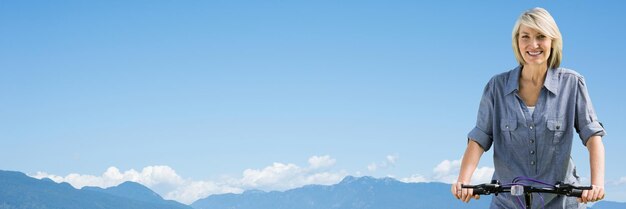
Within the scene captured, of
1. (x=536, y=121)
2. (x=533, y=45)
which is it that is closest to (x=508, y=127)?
(x=536, y=121)

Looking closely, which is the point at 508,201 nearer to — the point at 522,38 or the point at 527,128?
the point at 527,128

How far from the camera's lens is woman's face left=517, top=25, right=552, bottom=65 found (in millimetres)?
3939

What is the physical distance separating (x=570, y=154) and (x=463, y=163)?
558 mm

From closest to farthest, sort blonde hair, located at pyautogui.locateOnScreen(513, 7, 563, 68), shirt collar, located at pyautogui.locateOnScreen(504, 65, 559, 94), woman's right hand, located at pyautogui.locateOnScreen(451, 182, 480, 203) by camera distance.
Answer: woman's right hand, located at pyautogui.locateOnScreen(451, 182, 480, 203)
blonde hair, located at pyautogui.locateOnScreen(513, 7, 563, 68)
shirt collar, located at pyautogui.locateOnScreen(504, 65, 559, 94)

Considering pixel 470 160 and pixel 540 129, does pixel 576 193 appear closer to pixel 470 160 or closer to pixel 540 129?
pixel 540 129

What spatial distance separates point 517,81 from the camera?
4.21 m

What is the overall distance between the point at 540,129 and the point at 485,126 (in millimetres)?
333

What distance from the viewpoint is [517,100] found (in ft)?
13.6

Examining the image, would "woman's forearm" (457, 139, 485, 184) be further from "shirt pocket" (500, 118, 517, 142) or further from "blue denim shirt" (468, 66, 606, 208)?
"shirt pocket" (500, 118, 517, 142)

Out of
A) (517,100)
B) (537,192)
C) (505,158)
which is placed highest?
(517,100)

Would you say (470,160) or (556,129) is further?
(470,160)

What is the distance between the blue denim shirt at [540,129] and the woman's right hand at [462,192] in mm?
188

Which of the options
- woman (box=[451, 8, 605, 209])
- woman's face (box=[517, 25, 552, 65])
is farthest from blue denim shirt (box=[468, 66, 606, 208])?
woman's face (box=[517, 25, 552, 65])

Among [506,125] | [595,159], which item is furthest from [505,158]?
[595,159]
